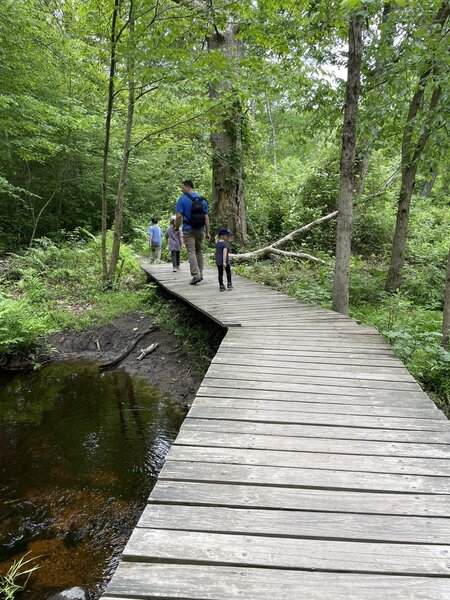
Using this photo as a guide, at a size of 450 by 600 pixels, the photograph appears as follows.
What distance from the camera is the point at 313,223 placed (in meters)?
14.2

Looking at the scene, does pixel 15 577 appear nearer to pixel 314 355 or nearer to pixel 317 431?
pixel 317 431

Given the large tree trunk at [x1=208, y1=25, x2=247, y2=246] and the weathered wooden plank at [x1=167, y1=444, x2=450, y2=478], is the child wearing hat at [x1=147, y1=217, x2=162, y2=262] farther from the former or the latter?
the weathered wooden plank at [x1=167, y1=444, x2=450, y2=478]

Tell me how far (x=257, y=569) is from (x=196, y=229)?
25.7 feet

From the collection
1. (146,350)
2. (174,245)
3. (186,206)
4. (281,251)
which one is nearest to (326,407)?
(146,350)

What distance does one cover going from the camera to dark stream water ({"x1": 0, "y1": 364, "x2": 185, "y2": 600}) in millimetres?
3697

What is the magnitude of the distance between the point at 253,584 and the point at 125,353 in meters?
7.34

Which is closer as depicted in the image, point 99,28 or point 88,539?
point 88,539

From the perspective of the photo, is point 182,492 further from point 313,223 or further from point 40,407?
point 313,223

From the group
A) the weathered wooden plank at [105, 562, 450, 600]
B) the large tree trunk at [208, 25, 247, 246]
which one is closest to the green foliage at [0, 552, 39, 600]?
the weathered wooden plank at [105, 562, 450, 600]

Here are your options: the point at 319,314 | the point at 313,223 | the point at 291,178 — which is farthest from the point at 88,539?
the point at 291,178

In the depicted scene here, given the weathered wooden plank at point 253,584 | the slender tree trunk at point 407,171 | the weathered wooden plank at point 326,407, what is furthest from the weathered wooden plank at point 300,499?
the slender tree trunk at point 407,171

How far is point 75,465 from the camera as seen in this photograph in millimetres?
5000

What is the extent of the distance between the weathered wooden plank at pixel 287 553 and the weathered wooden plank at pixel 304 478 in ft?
1.52

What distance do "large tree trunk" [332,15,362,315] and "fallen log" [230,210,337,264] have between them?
17.5 ft
